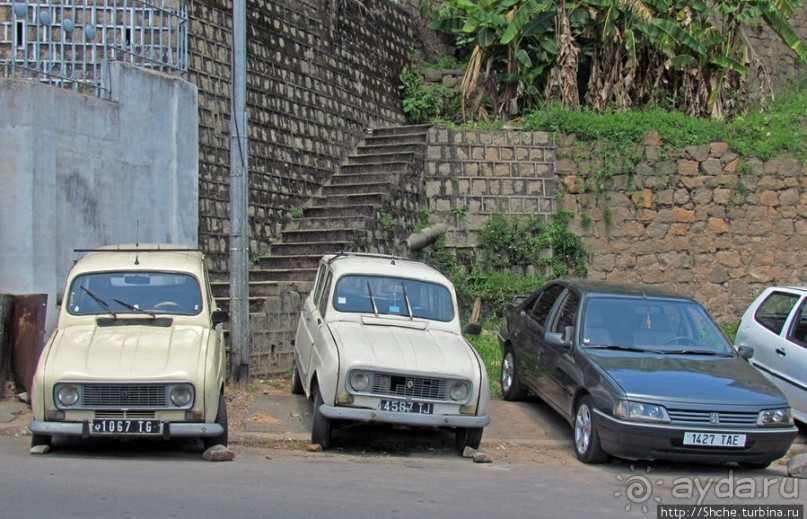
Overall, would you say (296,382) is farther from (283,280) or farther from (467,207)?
(467,207)

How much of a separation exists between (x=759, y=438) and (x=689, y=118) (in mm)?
9970

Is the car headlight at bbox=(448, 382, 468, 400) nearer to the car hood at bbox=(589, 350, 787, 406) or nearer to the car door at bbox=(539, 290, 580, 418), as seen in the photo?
the car door at bbox=(539, 290, 580, 418)

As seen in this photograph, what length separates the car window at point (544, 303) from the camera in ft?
31.2

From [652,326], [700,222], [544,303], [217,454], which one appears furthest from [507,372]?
[700,222]

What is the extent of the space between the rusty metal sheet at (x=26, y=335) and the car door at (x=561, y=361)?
5.38 meters

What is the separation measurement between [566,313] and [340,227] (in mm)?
5293

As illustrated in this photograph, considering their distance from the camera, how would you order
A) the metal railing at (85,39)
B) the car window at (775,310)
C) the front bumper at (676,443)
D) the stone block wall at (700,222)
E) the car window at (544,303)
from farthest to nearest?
the stone block wall at (700,222) → the metal railing at (85,39) → the car window at (775,310) → the car window at (544,303) → the front bumper at (676,443)

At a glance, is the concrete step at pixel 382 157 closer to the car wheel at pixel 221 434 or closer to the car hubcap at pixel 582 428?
the car hubcap at pixel 582 428

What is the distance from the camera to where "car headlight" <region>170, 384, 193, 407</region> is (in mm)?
6863

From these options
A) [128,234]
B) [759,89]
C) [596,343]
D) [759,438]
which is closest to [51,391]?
[128,234]

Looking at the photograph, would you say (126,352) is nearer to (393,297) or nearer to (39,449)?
(39,449)

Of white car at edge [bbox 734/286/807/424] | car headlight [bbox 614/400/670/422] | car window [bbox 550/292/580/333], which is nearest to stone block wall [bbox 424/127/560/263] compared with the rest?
white car at edge [bbox 734/286/807/424]

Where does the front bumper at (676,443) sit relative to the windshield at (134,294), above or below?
below

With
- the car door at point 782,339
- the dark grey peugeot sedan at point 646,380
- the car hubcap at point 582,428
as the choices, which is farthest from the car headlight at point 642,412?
the car door at point 782,339
